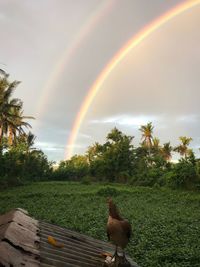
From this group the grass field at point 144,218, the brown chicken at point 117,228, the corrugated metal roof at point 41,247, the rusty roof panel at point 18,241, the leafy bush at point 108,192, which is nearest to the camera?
the rusty roof panel at point 18,241

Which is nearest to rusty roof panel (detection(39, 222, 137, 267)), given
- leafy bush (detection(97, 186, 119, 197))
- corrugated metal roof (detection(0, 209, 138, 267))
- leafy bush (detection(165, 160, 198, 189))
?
corrugated metal roof (detection(0, 209, 138, 267))

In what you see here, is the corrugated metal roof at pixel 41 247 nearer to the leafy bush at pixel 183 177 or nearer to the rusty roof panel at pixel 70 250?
the rusty roof panel at pixel 70 250

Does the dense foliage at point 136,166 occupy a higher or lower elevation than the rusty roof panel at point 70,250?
higher

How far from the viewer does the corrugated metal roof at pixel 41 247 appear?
3.43 meters

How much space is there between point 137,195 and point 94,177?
1956 centimetres

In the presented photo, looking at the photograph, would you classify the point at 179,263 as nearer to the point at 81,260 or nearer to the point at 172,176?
the point at 81,260

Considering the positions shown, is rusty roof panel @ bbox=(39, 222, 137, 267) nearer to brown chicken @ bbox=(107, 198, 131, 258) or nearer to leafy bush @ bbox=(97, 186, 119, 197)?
brown chicken @ bbox=(107, 198, 131, 258)

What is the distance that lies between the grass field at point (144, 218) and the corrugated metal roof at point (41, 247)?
13.8 ft

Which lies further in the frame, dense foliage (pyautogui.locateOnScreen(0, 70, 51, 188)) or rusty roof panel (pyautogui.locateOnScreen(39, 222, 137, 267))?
dense foliage (pyautogui.locateOnScreen(0, 70, 51, 188))

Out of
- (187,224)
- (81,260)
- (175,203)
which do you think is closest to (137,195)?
(175,203)

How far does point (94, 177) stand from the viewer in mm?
44656

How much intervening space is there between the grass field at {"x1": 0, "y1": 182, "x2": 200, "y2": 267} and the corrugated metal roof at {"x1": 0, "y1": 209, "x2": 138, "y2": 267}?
419 cm

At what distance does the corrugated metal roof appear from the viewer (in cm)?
343

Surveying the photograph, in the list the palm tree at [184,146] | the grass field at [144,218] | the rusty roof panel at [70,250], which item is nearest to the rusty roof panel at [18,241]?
the rusty roof panel at [70,250]
